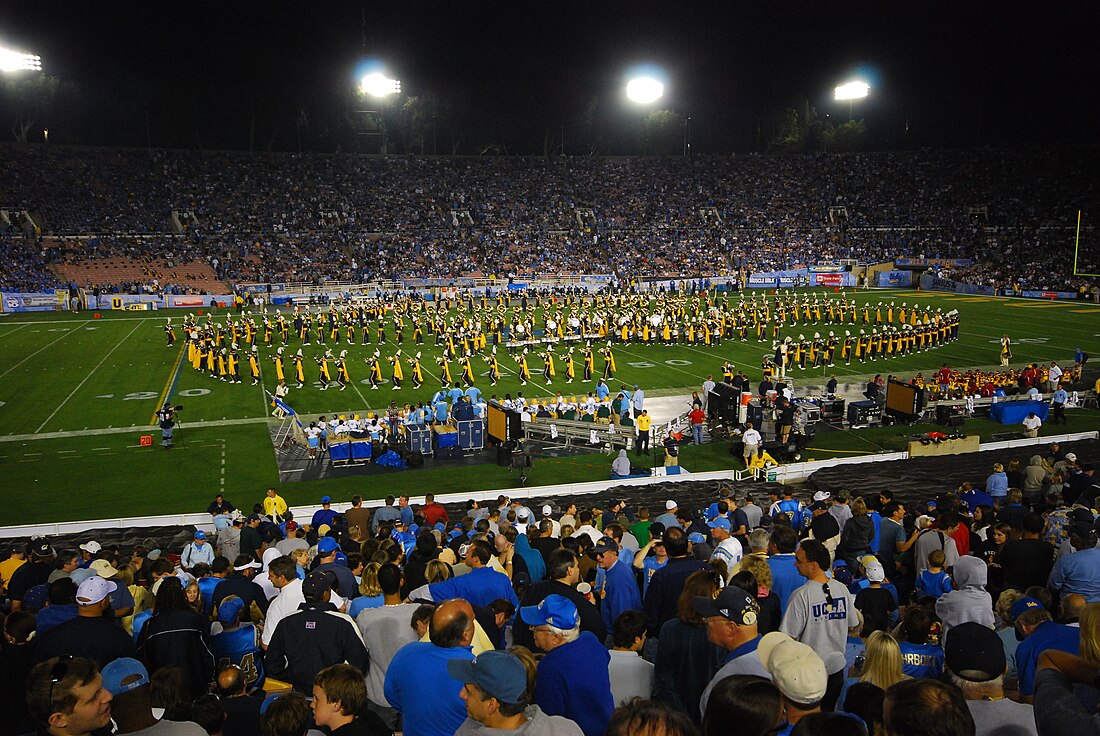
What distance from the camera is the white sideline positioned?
1173 cm

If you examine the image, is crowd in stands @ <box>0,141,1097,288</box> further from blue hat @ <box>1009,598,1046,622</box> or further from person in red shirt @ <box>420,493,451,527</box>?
blue hat @ <box>1009,598,1046,622</box>

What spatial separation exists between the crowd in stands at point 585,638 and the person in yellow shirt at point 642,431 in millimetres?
9635

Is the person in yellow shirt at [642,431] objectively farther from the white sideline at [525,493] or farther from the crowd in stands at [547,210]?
the crowd in stands at [547,210]

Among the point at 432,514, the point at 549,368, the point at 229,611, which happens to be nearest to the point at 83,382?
the point at 549,368

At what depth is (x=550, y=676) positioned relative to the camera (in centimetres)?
344

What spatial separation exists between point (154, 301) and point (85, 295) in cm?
374

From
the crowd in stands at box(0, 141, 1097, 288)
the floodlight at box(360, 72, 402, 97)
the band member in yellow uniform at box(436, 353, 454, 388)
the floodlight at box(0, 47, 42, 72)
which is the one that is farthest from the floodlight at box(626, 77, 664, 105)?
the band member in yellow uniform at box(436, 353, 454, 388)

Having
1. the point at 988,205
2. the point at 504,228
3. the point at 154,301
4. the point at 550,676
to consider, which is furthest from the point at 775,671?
the point at 988,205

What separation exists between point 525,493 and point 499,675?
1056 cm

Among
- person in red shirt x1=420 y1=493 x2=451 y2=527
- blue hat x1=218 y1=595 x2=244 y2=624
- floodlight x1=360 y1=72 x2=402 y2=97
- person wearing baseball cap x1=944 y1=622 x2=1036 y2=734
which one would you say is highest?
floodlight x1=360 y1=72 x2=402 y2=97

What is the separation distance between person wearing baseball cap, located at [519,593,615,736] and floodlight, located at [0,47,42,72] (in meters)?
67.5

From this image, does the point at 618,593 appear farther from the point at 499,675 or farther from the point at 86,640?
the point at 86,640

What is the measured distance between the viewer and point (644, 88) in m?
76.1

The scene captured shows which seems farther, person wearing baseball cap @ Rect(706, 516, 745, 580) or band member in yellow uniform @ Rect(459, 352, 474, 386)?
band member in yellow uniform @ Rect(459, 352, 474, 386)
